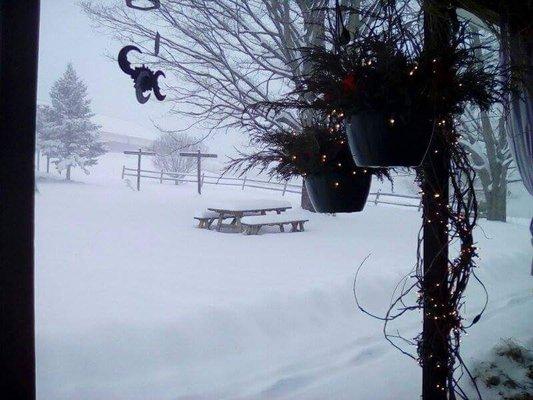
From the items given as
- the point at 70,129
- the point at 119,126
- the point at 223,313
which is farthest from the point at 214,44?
the point at 223,313

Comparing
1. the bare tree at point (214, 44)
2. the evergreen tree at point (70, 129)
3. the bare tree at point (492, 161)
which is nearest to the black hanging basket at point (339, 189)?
the evergreen tree at point (70, 129)

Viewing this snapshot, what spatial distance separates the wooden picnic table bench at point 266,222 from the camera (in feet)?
17.2

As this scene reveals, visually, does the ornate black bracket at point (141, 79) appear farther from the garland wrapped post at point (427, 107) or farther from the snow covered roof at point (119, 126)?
the snow covered roof at point (119, 126)

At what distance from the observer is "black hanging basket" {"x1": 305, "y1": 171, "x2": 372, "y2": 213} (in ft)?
4.04

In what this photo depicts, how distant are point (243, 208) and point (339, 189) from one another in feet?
14.8

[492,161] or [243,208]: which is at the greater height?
[492,161]

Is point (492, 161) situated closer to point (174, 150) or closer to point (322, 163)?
point (174, 150)

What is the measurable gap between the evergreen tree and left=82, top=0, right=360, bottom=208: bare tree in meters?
0.92

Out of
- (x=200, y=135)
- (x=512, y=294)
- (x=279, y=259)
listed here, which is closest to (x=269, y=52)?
(x=200, y=135)

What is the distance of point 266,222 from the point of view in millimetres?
5305

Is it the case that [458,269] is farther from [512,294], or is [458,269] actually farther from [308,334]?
[512,294]

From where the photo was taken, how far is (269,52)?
17.6ft

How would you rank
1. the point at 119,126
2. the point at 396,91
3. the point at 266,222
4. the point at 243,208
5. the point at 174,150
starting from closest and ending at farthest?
the point at 396,91 < the point at 119,126 < the point at 174,150 < the point at 266,222 < the point at 243,208

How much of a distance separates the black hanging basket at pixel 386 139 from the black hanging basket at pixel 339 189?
7.6 inches
